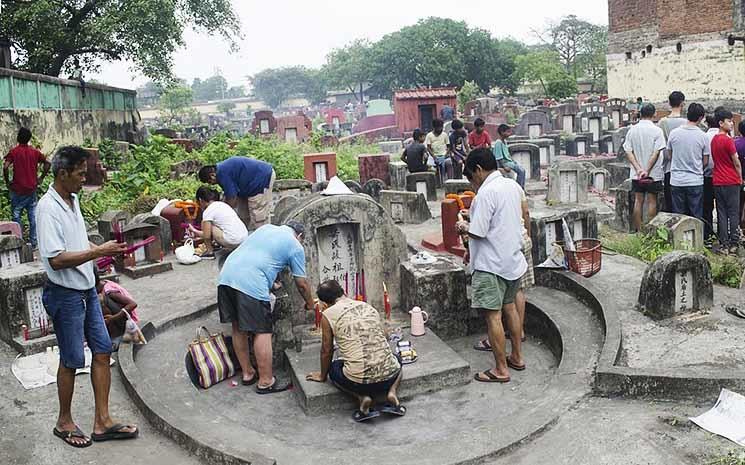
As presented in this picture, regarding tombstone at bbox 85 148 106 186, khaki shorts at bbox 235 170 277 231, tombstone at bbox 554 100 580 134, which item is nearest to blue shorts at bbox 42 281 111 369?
khaki shorts at bbox 235 170 277 231

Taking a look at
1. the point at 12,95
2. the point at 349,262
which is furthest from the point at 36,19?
the point at 349,262

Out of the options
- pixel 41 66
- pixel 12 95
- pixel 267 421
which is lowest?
pixel 267 421

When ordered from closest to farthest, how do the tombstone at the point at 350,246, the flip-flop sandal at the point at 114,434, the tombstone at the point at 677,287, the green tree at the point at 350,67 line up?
the flip-flop sandal at the point at 114,434
the tombstone at the point at 677,287
the tombstone at the point at 350,246
the green tree at the point at 350,67

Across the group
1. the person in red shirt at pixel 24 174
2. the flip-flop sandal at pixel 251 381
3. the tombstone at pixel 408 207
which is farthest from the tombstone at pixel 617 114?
the flip-flop sandal at pixel 251 381

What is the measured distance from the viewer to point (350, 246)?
25.8 feet

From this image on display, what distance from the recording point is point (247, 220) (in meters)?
9.37

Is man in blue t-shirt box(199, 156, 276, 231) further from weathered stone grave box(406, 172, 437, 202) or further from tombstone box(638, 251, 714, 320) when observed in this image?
weathered stone grave box(406, 172, 437, 202)

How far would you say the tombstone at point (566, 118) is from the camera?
2550 centimetres

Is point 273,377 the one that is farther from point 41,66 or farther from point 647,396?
point 41,66

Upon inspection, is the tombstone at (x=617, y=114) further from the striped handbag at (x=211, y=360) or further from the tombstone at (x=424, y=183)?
the striped handbag at (x=211, y=360)

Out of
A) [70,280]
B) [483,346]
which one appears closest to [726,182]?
[483,346]

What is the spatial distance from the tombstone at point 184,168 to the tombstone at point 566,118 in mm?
14210

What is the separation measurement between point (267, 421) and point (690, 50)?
29435mm

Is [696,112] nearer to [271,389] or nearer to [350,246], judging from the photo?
[350,246]
